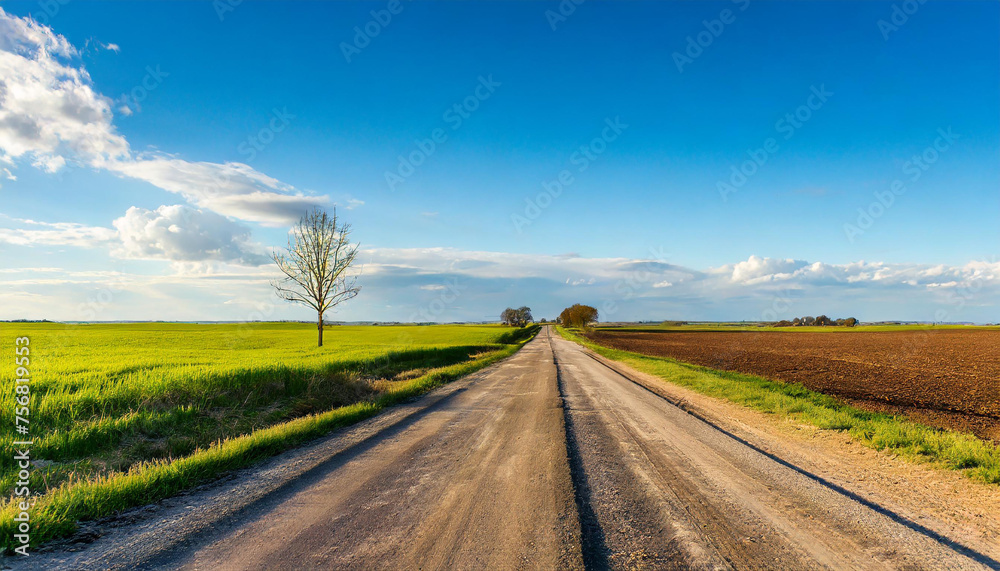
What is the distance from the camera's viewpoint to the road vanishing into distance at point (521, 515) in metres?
3.91

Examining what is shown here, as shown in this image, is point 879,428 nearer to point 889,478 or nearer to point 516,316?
point 889,478

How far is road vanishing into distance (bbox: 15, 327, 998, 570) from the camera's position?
12.8ft

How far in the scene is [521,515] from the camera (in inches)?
189

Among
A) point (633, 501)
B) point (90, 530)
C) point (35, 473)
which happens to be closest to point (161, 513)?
point (90, 530)

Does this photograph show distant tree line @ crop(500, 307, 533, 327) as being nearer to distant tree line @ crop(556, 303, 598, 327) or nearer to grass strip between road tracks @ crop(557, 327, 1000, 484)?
distant tree line @ crop(556, 303, 598, 327)

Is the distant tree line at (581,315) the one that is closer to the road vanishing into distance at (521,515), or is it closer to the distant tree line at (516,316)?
the distant tree line at (516,316)

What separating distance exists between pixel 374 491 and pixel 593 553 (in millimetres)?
3059

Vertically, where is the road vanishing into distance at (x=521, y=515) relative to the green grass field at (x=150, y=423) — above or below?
below

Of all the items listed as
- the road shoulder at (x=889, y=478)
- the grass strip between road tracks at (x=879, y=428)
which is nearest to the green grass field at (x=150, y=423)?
the road shoulder at (x=889, y=478)

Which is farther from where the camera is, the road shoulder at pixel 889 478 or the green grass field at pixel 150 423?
the green grass field at pixel 150 423

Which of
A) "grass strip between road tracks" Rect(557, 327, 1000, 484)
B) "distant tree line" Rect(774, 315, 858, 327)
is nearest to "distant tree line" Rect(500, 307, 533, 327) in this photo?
"distant tree line" Rect(774, 315, 858, 327)

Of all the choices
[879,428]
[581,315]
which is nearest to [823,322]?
[581,315]

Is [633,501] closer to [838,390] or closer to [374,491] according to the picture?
[374,491]

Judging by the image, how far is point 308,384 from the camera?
13.1 meters
